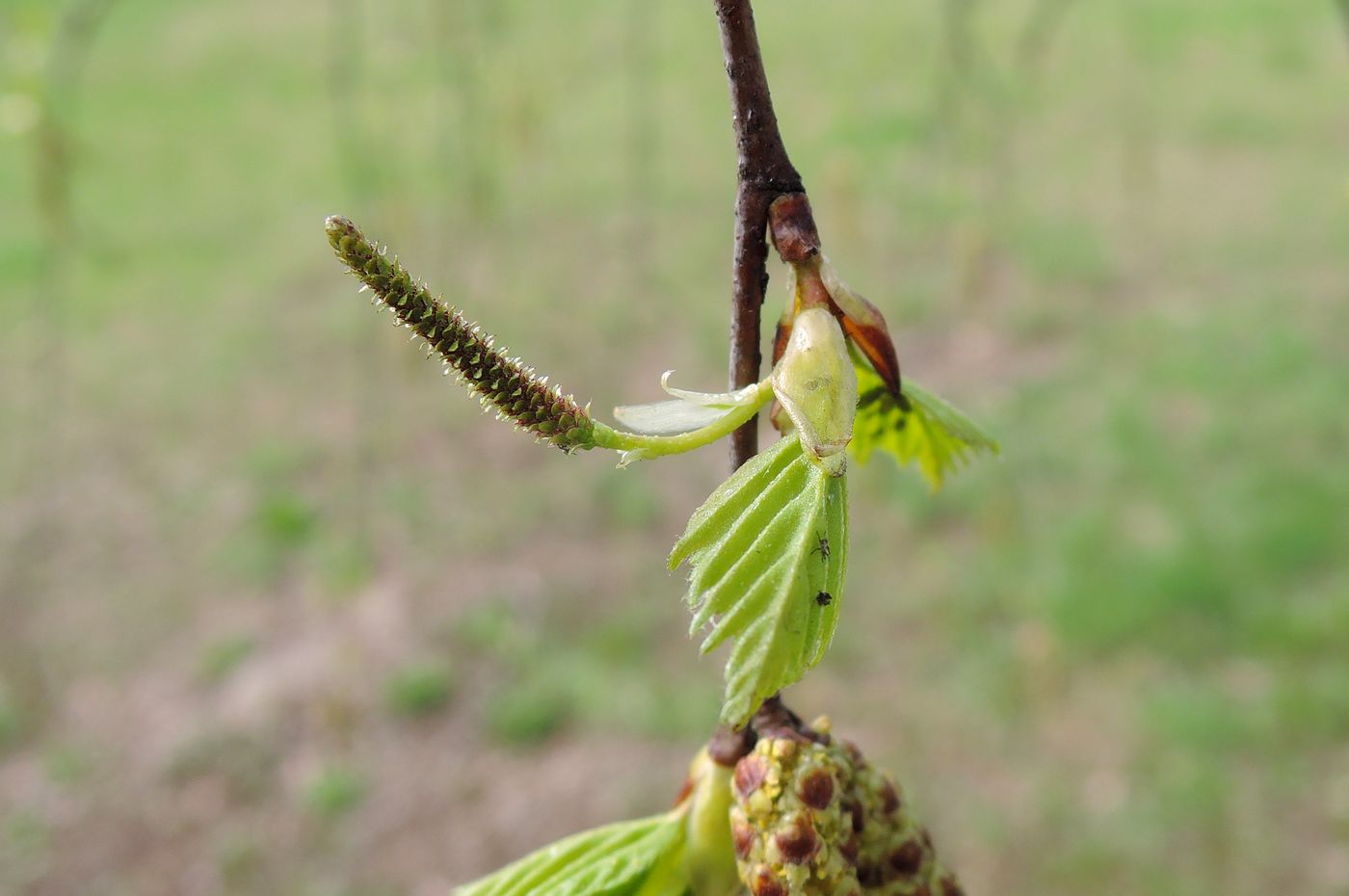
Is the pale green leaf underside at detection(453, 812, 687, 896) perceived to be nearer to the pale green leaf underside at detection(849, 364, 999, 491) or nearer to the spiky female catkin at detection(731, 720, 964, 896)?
the spiky female catkin at detection(731, 720, 964, 896)

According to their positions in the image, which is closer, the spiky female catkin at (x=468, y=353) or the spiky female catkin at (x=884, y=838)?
the spiky female catkin at (x=468, y=353)

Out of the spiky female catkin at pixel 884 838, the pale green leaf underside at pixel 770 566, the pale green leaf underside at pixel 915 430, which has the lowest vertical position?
the spiky female catkin at pixel 884 838

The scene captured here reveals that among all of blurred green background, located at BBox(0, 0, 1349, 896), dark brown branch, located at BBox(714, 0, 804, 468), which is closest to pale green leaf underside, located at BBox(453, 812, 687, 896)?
dark brown branch, located at BBox(714, 0, 804, 468)

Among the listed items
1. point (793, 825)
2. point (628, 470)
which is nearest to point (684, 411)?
point (793, 825)

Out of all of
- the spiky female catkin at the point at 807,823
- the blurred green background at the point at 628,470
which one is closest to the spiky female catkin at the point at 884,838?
the spiky female catkin at the point at 807,823

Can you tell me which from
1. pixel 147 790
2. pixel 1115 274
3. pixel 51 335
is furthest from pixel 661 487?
pixel 51 335

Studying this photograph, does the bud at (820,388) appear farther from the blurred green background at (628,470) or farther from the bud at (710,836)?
the blurred green background at (628,470)
